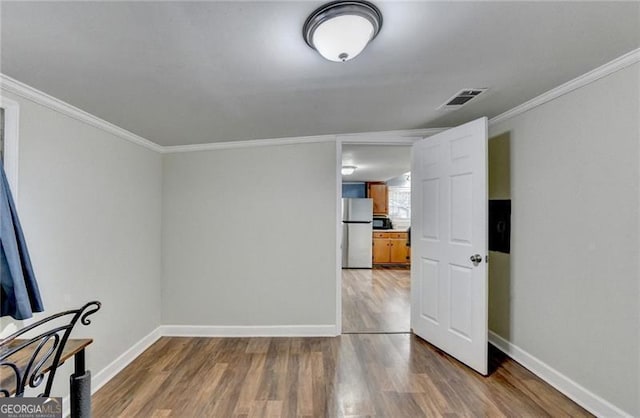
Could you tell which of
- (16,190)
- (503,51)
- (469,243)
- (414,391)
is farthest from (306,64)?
(414,391)

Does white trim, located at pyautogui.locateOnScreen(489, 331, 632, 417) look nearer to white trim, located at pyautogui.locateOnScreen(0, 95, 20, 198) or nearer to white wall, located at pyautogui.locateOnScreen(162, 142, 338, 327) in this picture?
white wall, located at pyautogui.locateOnScreen(162, 142, 338, 327)

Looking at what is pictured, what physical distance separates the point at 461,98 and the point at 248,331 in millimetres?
2957

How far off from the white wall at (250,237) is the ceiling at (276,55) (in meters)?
0.83

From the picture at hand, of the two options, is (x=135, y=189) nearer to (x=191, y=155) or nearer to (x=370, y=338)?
(x=191, y=155)

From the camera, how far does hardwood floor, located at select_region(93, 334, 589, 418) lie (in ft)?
6.44

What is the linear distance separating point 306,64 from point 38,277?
2.01m

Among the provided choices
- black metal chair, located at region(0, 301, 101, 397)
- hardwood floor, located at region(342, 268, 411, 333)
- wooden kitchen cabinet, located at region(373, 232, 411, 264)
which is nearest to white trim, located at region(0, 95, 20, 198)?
black metal chair, located at region(0, 301, 101, 397)

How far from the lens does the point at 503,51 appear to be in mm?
1577

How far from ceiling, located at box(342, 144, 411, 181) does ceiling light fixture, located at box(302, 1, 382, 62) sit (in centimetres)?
212

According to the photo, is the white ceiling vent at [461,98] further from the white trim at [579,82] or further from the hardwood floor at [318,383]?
the hardwood floor at [318,383]

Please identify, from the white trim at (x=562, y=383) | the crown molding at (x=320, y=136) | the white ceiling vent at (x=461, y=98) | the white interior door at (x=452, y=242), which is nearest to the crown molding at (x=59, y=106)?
the crown molding at (x=320, y=136)

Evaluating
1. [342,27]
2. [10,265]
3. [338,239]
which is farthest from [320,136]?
[10,265]

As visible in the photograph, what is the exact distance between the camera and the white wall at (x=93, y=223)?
1.79 meters

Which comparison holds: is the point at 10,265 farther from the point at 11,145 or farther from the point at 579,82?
the point at 579,82
